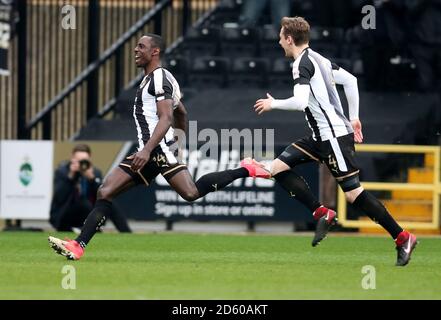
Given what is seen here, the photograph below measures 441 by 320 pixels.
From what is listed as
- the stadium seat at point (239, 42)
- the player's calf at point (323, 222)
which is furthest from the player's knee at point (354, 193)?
the stadium seat at point (239, 42)

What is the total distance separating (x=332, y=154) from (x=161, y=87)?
5.22ft

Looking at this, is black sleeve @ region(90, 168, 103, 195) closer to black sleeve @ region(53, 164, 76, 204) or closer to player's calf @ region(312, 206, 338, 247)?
black sleeve @ region(53, 164, 76, 204)

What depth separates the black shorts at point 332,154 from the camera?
38.9 ft

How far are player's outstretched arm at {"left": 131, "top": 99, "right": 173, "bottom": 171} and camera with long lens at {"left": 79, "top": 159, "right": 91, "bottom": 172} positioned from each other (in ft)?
19.9

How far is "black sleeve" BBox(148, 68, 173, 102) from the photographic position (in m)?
11.7

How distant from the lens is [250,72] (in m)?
21.6

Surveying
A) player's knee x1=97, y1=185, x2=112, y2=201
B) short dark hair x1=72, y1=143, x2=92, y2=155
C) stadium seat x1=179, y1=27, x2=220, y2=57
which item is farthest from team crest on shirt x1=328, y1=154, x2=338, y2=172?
stadium seat x1=179, y1=27, x2=220, y2=57

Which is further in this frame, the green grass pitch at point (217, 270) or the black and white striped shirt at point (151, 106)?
the black and white striped shirt at point (151, 106)

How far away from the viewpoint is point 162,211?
18.8 meters

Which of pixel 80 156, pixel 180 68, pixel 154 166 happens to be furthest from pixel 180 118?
pixel 180 68

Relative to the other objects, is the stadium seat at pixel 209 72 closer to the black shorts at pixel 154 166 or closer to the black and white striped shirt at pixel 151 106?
the black and white striped shirt at pixel 151 106

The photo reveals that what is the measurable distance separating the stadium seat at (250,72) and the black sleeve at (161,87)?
9.68m

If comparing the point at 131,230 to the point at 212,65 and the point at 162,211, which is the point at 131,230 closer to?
the point at 162,211

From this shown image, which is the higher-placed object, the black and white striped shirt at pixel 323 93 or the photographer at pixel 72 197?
the black and white striped shirt at pixel 323 93
